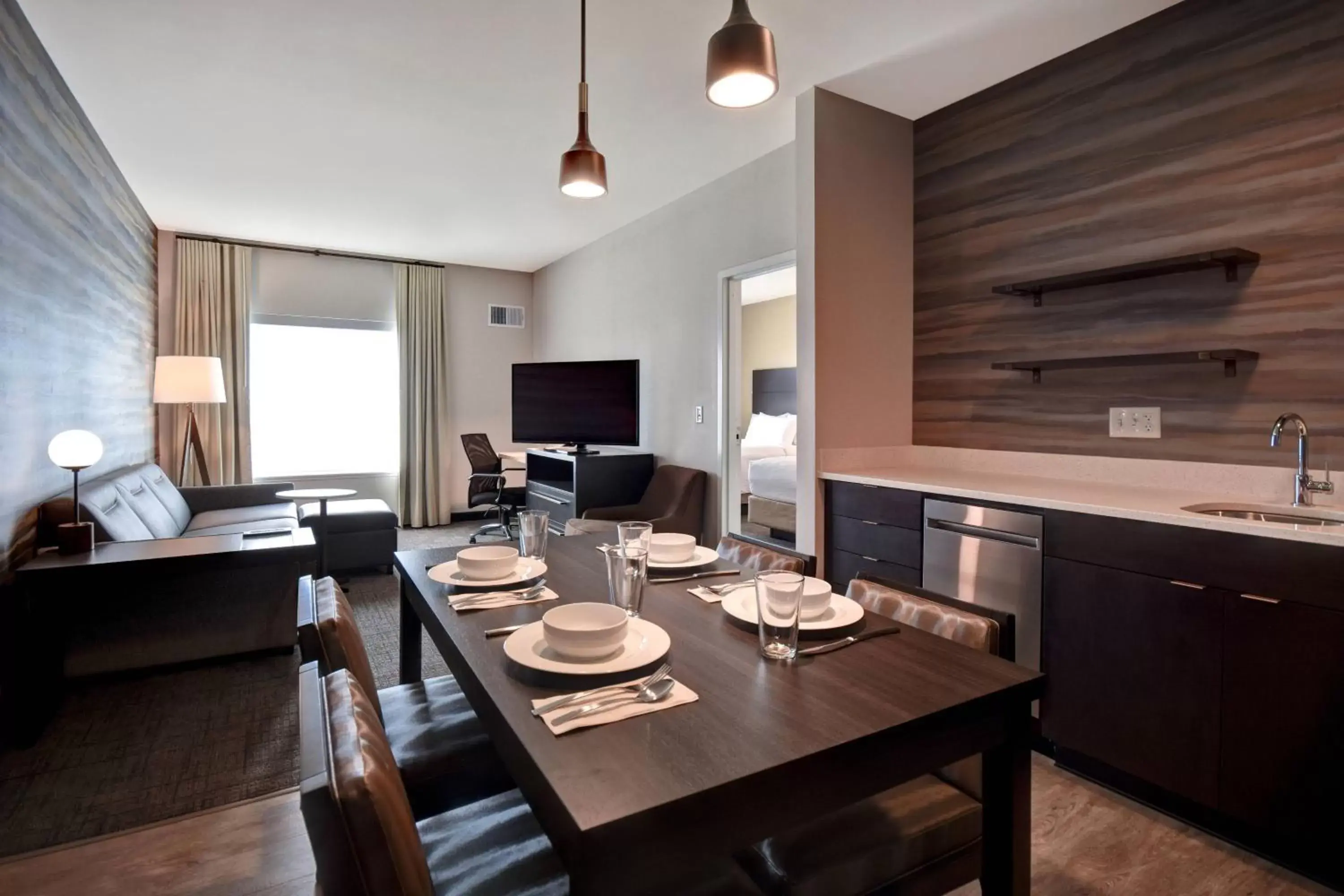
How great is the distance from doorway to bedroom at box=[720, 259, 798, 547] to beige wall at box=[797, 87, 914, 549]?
141 mm

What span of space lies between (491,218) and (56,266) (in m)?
2.67

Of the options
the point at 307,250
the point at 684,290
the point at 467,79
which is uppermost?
the point at 307,250

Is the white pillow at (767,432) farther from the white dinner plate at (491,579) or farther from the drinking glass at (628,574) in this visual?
the drinking glass at (628,574)

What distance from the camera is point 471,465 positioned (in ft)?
19.1

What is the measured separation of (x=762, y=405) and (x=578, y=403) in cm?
331

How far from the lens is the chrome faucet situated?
1.93 m

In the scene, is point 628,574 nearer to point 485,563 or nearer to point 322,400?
point 485,563

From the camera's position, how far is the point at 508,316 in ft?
22.9

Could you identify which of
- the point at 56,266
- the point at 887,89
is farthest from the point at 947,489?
the point at 56,266

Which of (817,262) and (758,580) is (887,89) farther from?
(758,580)

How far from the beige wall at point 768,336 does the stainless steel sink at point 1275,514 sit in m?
5.62

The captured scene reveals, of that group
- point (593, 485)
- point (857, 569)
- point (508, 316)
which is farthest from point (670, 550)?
point (508, 316)

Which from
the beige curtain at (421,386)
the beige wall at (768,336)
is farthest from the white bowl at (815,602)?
the beige wall at (768,336)

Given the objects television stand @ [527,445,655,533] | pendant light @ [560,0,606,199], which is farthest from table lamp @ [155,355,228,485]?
pendant light @ [560,0,606,199]
